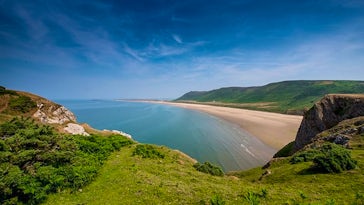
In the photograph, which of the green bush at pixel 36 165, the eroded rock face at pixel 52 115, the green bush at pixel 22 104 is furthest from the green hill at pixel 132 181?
the green bush at pixel 22 104

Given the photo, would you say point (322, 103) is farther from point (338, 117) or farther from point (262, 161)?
point (262, 161)

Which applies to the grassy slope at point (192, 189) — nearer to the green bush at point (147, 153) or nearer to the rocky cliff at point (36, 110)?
the green bush at point (147, 153)

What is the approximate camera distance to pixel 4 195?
12.1m

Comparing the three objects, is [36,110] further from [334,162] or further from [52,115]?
[334,162]

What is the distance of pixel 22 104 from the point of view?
1774 inches

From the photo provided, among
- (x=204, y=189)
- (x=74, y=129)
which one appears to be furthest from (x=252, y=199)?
(x=74, y=129)

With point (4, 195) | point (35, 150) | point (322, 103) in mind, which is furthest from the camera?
point (322, 103)

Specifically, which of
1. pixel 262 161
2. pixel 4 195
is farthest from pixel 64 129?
pixel 262 161

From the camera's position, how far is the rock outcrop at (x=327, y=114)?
118 ft

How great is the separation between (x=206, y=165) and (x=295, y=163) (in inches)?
422

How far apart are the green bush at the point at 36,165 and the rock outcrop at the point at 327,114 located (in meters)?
39.1

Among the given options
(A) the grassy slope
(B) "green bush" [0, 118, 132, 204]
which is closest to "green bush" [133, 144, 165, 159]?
(B) "green bush" [0, 118, 132, 204]

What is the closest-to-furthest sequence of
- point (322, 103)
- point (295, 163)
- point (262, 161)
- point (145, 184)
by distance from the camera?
point (145, 184), point (295, 163), point (322, 103), point (262, 161)

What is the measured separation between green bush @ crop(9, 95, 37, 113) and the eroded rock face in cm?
173
